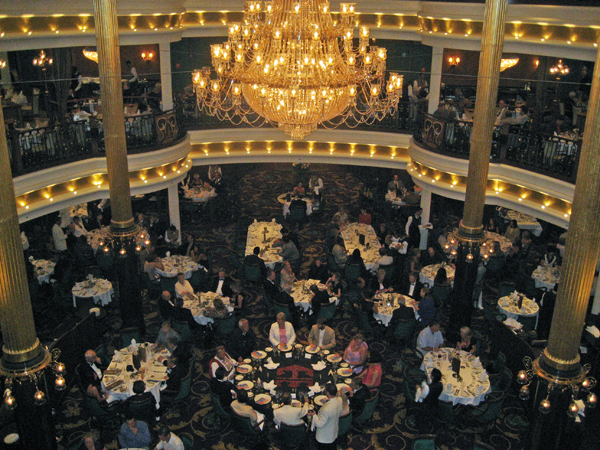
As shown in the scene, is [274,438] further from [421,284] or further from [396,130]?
[396,130]

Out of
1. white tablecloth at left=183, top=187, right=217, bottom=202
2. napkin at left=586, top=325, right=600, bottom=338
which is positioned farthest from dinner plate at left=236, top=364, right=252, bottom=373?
white tablecloth at left=183, top=187, right=217, bottom=202

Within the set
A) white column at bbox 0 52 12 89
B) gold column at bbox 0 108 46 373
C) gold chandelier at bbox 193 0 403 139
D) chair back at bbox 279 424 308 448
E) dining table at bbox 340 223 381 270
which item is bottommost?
chair back at bbox 279 424 308 448

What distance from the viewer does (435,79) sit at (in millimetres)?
14820

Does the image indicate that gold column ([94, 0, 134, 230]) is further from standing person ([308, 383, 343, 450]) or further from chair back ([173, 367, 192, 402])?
standing person ([308, 383, 343, 450])

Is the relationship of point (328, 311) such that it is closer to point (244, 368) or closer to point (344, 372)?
point (344, 372)

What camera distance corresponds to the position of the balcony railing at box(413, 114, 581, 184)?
37.3 feet

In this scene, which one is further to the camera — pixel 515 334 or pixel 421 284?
pixel 421 284

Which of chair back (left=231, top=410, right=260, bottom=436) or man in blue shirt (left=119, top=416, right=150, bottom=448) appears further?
chair back (left=231, top=410, right=260, bottom=436)

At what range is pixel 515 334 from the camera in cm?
991

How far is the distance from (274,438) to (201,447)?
106cm

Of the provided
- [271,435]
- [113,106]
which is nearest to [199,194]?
[113,106]

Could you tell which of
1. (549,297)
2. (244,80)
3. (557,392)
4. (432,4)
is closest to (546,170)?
(549,297)

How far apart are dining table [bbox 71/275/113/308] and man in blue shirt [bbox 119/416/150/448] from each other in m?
4.21

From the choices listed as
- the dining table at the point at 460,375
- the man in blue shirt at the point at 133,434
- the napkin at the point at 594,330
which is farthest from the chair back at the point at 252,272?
the napkin at the point at 594,330
